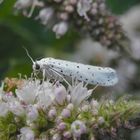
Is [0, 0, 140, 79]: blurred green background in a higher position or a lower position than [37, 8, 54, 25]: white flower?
higher

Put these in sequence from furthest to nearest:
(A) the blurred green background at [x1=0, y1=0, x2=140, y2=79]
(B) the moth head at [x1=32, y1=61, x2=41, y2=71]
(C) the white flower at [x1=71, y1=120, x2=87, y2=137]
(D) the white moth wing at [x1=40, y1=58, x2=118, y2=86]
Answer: (A) the blurred green background at [x1=0, y1=0, x2=140, y2=79], (B) the moth head at [x1=32, y1=61, x2=41, y2=71], (D) the white moth wing at [x1=40, y1=58, x2=118, y2=86], (C) the white flower at [x1=71, y1=120, x2=87, y2=137]

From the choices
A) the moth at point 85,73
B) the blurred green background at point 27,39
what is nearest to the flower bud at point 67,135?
the moth at point 85,73

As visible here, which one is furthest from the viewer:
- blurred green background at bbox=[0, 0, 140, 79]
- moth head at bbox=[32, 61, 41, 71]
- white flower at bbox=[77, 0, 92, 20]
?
blurred green background at bbox=[0, 0, 140, 79]

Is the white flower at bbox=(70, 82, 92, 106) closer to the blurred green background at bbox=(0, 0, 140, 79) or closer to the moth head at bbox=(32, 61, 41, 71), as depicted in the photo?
the moth head at bbox=(32, 61, 41, 71)

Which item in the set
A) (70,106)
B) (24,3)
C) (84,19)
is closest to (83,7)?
(84,19)

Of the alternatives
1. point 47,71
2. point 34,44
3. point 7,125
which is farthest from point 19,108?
point 34,44

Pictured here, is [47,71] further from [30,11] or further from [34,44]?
[34,44]

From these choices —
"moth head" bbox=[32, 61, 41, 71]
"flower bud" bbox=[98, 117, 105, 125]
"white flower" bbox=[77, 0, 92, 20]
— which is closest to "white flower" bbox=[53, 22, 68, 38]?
"white flower" bbox=[77, 0, 92, 20]
